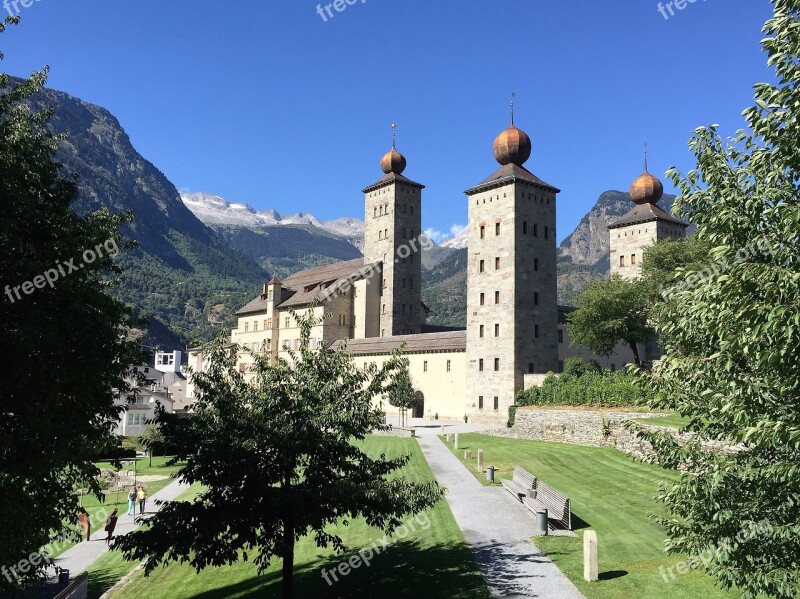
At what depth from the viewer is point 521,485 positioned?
76.5ft

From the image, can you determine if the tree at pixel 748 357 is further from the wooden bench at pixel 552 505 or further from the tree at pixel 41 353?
the tree at pixel 41 353

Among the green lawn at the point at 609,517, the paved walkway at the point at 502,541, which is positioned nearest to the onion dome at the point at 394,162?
the green lawn at the point at 609,517

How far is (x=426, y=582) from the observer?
1491 centimetres

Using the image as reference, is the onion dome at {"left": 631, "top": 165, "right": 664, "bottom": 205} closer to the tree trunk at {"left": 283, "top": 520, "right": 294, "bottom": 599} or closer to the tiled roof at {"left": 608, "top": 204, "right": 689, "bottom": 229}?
the tiled roof at {"left": 608, "top": 204, "right": 689, "bottom": 229}

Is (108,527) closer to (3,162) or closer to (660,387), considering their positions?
(3,162)

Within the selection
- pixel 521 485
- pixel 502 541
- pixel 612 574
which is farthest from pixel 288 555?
pixel 521 485

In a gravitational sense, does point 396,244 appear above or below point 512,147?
below

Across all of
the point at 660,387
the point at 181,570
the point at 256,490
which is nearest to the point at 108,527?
the point at 181,570

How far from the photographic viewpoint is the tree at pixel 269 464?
41.3ft

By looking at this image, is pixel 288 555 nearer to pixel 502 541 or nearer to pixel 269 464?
pixel 269 464

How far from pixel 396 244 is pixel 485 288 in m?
22.1

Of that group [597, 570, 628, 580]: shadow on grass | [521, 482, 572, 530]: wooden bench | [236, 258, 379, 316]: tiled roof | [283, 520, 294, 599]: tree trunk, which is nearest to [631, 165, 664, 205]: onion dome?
[236, 258, 379, 316]: tiled roof

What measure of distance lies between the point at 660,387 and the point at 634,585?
586 centimetres

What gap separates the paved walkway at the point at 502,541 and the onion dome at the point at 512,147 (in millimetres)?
36199
